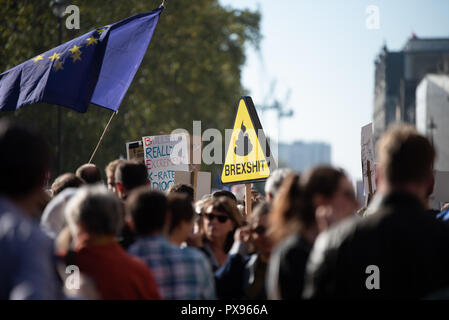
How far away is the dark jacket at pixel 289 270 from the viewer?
331cm

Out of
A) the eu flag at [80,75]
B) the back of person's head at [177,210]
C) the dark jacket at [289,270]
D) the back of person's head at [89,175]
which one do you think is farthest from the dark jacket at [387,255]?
the eu flag at [80,75]

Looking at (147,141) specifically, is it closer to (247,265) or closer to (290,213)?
(247,265)

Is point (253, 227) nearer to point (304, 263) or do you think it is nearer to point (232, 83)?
point (304, 263)

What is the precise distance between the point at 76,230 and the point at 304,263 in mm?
1064

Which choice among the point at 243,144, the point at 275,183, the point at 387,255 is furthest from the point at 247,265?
the point at 243,144

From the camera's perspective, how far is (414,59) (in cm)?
9219

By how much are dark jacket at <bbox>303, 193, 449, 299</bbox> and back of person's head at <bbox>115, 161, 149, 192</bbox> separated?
2.09 meters

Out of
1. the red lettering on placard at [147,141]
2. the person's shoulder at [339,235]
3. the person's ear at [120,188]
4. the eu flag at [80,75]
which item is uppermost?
the eu flag at [80,75]

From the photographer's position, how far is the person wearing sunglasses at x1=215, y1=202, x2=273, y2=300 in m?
4.32

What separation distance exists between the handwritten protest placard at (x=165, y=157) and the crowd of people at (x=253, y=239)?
4.68 m

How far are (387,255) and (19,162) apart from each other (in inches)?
56.1

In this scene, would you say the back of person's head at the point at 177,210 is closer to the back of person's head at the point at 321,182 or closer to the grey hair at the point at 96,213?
the grey hair at the point at 96,213

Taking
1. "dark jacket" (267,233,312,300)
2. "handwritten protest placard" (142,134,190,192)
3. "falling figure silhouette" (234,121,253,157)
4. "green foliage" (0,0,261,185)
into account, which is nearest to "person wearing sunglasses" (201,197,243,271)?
"dark jacket" (267,233,312,300)
